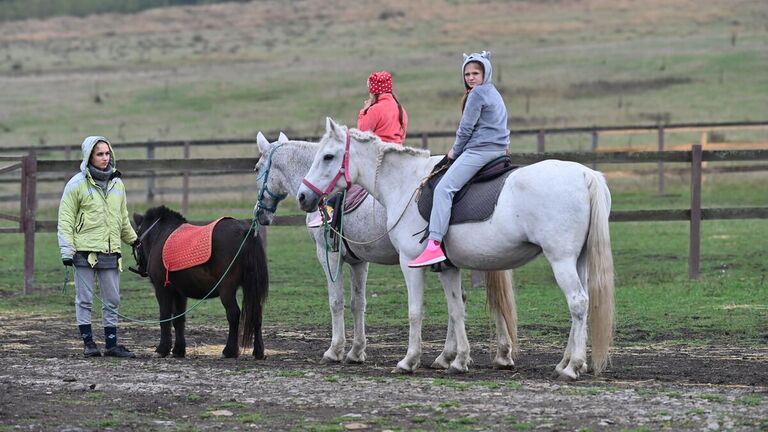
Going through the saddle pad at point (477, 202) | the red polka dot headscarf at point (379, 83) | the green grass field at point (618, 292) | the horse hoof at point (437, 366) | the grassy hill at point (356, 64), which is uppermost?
the grassy hill at point (356, 64)

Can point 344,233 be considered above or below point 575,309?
above

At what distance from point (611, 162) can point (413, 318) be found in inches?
262

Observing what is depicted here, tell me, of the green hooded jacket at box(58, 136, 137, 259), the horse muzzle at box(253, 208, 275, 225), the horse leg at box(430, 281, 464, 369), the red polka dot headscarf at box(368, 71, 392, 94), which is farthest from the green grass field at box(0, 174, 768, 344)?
the green hooded jacket at box(58, 136, 137, 259)

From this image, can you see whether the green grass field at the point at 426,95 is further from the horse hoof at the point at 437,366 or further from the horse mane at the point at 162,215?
the horse mane at the point at 162,215

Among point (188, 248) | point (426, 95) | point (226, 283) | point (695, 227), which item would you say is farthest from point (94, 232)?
point (426, 95)

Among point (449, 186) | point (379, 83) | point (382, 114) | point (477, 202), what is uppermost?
point (379, 83)

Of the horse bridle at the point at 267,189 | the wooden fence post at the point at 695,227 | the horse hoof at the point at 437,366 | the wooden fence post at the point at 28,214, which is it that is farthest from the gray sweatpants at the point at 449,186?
the wooden fence post at the point at 28,214

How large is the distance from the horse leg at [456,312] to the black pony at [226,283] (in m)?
1.64

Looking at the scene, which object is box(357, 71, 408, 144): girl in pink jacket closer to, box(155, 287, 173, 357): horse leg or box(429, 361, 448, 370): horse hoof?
box(429, 361, 448, 370): horse hoof

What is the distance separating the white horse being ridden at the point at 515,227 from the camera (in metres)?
9.32

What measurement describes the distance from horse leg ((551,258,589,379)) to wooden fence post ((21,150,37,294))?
28.6 ft

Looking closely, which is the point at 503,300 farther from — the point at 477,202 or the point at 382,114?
the point at 382,114

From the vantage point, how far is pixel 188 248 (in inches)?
433

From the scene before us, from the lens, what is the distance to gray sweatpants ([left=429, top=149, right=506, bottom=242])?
32.1ft
